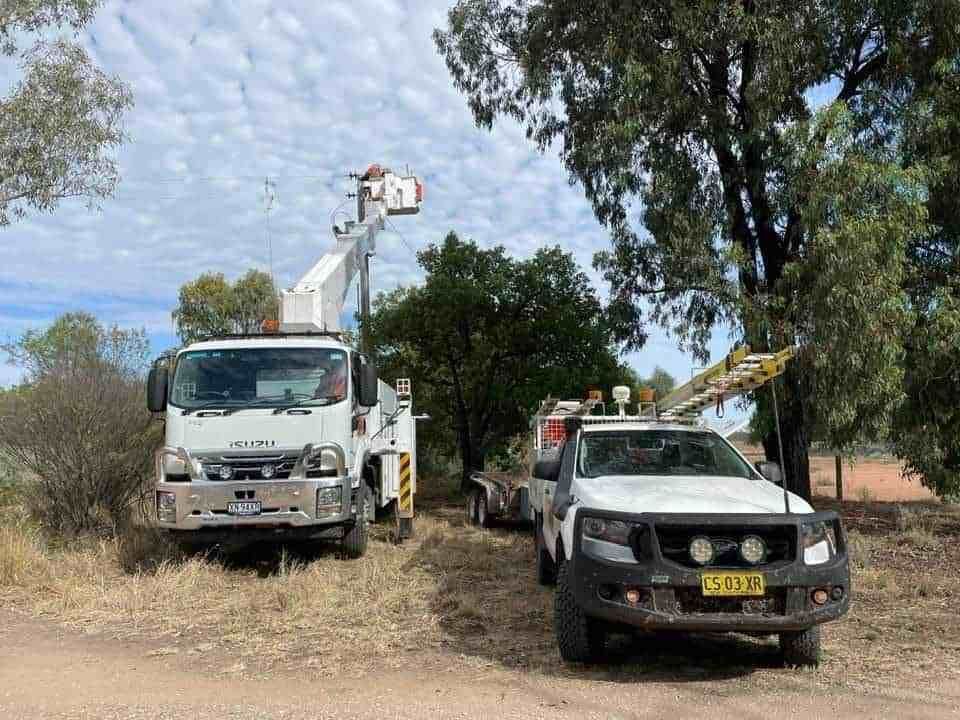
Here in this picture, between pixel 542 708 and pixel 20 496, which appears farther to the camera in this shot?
pixel 20 496

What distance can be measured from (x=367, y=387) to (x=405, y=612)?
10.8ft

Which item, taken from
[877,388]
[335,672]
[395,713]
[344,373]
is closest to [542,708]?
[395,713]

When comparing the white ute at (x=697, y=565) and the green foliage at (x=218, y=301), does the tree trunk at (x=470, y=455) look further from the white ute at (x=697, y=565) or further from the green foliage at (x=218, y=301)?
the green foliage at (x=218, y=301)

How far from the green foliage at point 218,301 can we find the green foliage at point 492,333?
18640mm

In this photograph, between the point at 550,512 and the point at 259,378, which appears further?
the point at 259,378

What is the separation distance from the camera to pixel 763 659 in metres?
5.95

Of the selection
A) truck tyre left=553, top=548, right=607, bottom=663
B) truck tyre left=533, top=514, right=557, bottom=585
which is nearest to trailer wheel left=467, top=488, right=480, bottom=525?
truck tyre left=533, top=514, right=557, bottom=585

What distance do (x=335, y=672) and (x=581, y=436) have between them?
9.84ft

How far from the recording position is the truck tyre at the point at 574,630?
18.5 feet

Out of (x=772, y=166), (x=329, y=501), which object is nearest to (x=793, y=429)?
(x=772, y=166)

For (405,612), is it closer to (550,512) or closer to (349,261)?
(550,512)

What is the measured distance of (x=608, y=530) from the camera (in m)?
5.50

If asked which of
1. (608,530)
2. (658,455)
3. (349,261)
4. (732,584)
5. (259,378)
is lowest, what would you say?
(732,584)

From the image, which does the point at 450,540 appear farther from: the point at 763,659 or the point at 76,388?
the point at 763,659
